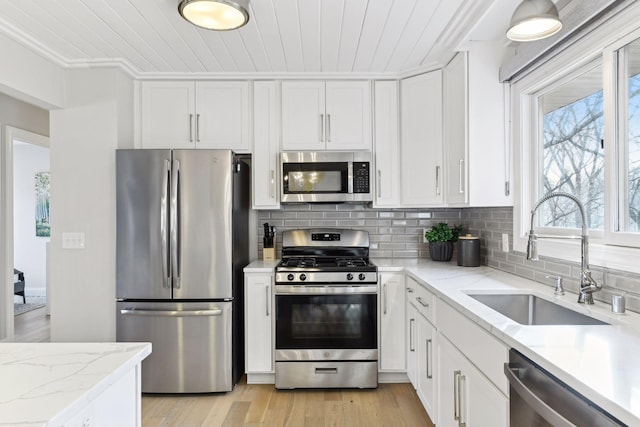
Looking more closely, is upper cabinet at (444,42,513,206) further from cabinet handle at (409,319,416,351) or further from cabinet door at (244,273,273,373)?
cabinet door at (244,273,273,373)

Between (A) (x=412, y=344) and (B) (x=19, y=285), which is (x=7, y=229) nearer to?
(B) (x=19, y=285)

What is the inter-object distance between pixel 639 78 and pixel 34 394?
222cm

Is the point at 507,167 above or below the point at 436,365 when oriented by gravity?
above

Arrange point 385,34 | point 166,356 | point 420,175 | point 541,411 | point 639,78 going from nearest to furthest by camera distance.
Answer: point 541,411 < point 639,78 < point 385,34 < point 166,356 < point 420,175

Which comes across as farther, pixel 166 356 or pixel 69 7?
pixel 166 356

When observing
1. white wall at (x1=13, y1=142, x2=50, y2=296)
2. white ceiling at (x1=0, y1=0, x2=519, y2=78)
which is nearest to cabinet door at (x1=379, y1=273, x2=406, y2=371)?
white ceiling at (x1=0, y1=0, x2=519, y2=78)

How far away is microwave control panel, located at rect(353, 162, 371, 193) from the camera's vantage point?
3.02 metres

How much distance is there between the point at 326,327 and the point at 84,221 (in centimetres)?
189

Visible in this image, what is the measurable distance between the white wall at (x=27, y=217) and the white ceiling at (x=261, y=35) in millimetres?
4631

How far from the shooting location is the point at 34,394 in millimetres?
841

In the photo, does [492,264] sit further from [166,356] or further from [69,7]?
[69,7]

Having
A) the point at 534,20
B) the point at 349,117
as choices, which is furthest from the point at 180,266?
the point at 534,20

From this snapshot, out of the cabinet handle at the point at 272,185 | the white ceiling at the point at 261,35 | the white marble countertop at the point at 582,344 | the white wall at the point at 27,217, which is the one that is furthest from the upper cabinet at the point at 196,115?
the white wall at the point at 27,217

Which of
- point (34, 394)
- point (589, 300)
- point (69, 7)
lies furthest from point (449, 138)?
point (34, 394)
